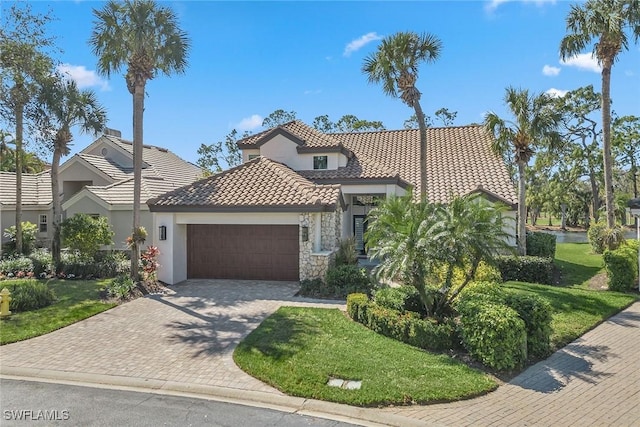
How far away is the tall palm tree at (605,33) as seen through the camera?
700 inches

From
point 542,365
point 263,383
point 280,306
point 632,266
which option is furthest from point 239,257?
point 632,266

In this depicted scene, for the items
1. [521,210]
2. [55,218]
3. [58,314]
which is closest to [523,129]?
[521,210]

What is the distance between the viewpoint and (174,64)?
15805 millimetres

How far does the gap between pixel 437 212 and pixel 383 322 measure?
3.03 m

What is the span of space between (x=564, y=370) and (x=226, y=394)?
673 centimetres

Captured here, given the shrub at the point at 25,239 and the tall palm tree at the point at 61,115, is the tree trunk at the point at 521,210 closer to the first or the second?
the tall palm tree at the point at 61,115

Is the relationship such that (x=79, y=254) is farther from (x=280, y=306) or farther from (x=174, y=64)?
(x=280, y=306)

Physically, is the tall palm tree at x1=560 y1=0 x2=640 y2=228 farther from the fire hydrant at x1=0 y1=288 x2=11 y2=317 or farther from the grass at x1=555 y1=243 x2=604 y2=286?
the fire hydrant at x1=0 y1=288 x2=11 y2=317

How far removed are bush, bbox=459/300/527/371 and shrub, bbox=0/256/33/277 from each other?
18245 mm

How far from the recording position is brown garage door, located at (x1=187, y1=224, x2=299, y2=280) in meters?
16.7

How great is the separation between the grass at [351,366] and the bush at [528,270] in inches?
359

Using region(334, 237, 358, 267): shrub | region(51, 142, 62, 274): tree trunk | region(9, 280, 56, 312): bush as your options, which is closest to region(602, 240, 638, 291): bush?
region(334, 237, 358, 267): shrub

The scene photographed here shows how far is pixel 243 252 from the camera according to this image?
17.1 metres

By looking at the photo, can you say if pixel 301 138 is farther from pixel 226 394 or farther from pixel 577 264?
pixel 226 394
